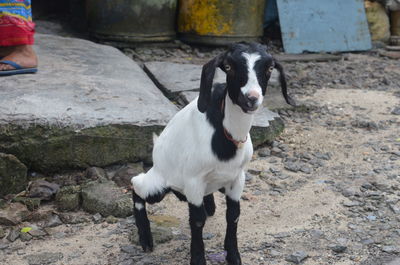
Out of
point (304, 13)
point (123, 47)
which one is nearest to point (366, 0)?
point (304, 13)

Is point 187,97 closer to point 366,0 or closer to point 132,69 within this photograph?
point 132,69

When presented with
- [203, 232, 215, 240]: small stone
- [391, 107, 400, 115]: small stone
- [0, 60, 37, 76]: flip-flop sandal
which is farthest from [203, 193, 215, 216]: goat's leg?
[391, 107, 400, 115]: small stone

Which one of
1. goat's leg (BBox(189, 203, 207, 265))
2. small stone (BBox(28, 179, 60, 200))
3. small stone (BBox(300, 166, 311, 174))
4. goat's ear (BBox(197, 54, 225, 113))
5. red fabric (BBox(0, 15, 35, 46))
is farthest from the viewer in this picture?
red fabric (BBox(0, 15, 35, 46))

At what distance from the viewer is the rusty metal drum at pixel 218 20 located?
291 inches

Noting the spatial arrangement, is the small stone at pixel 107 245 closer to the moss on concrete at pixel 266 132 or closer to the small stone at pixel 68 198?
the small stone at pixel 68 198

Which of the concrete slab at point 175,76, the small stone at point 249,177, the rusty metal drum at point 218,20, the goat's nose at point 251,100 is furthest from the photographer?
the rusty metal drum at point 218,20

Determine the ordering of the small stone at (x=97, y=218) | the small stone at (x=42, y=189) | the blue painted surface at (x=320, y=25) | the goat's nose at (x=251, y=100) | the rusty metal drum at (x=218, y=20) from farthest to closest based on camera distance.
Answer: the blue painted surface at (x=320, y=25) < the rusty metal drum at (x=218, y=20) < the small stone at (x=42, y=189) < the small stone at (x=97, y=218) < the goat's nose at (x=251, y=100)

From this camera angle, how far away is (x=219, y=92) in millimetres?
2891

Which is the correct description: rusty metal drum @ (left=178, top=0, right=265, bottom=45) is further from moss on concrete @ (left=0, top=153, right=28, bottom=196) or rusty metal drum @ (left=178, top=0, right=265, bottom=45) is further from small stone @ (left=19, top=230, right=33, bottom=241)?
small stone @ (left=19, top=230, right=33, bottom=241)

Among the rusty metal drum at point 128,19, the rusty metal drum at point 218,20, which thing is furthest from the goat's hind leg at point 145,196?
the rusty metal drum at point 218,20

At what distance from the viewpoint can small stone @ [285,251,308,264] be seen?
3125mm

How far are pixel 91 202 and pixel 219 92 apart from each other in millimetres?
1236

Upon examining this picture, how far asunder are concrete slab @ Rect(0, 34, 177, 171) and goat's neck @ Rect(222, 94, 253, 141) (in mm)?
1289

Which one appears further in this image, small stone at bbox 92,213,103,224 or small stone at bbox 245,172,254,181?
small stone at bbox 245,172,254,181
